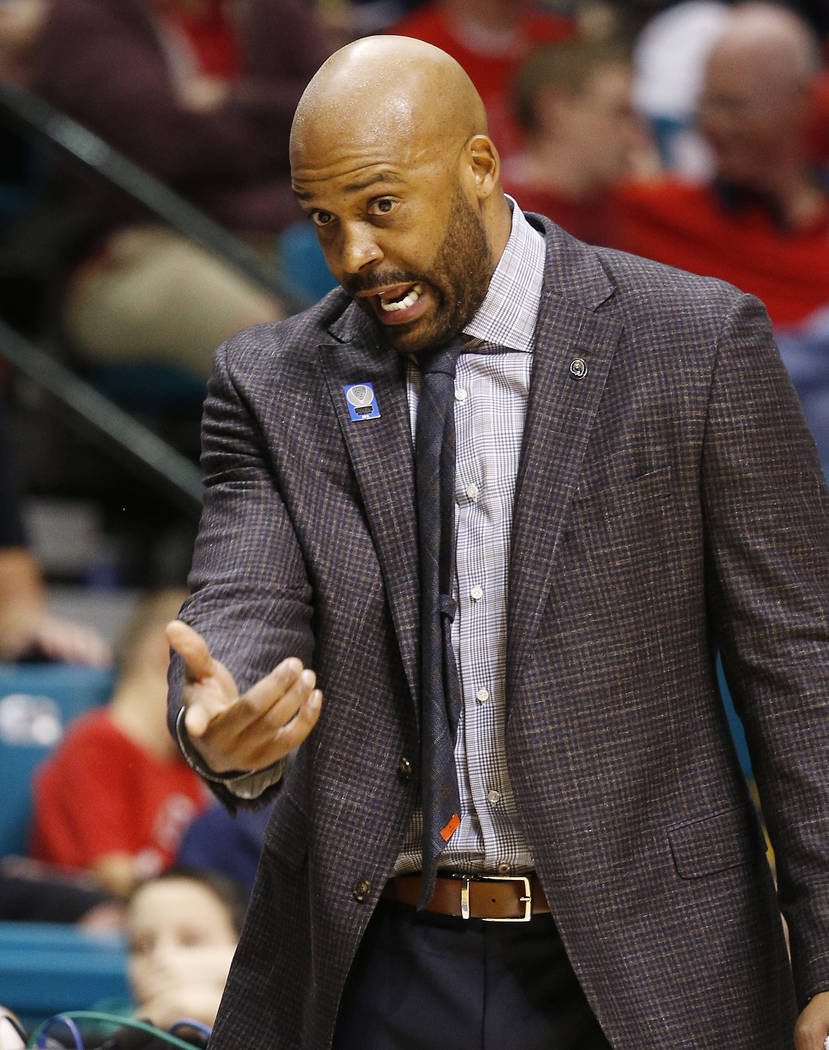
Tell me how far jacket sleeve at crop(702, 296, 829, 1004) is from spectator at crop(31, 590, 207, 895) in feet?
6.79

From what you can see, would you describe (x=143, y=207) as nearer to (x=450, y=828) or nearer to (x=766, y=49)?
(x=766, y=49)

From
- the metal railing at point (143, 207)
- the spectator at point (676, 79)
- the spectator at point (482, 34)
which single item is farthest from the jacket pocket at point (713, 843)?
the spectator at point (676, 79)

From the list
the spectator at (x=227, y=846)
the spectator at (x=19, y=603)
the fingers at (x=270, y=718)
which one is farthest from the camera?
the spectator at (x=19, y=603)

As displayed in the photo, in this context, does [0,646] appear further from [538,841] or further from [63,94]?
Answer: [538,841]

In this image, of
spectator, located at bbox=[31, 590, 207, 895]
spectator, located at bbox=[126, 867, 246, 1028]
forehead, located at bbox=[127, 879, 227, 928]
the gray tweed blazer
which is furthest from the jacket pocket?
spectator, located at bbox=[31, 590, 207, 895]

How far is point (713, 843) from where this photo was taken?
1.54 metres

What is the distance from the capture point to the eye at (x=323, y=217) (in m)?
1.49

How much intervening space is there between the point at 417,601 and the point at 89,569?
112 inches

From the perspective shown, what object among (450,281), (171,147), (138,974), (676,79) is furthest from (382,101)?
(676,79)

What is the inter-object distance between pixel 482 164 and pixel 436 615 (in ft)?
1.40

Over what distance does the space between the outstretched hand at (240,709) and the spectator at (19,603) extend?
2.36 meters

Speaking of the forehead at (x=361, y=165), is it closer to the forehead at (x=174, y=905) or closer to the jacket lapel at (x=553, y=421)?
the jacket lapel at (x=553, y=421)

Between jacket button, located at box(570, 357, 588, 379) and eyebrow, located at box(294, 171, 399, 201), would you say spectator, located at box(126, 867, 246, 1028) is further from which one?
eyebrow, located at box(294, 171, 399, 201)

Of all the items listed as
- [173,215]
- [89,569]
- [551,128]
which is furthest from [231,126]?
[89,569]
